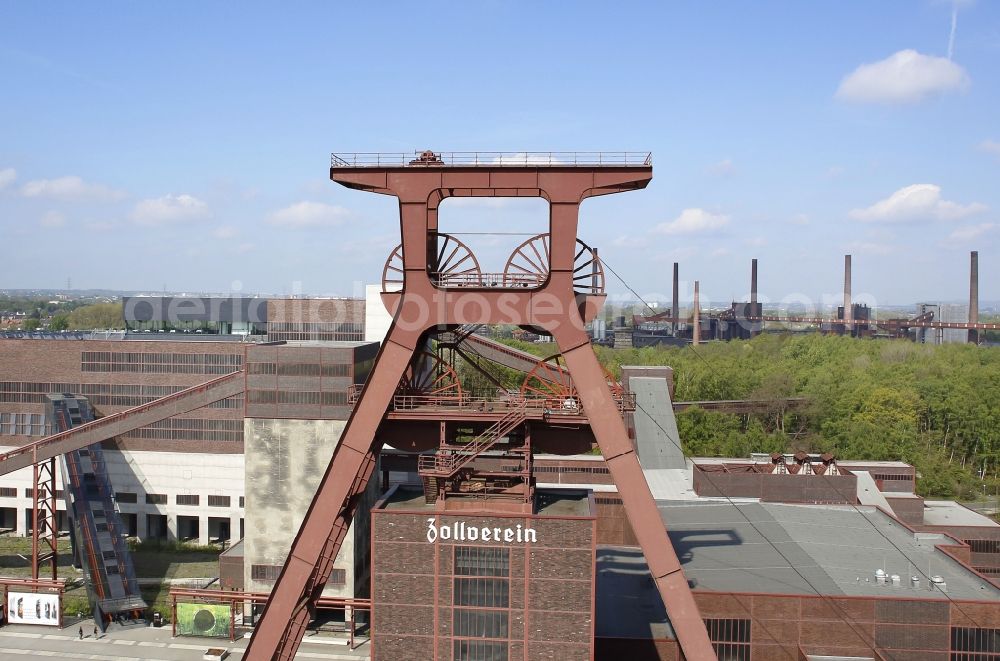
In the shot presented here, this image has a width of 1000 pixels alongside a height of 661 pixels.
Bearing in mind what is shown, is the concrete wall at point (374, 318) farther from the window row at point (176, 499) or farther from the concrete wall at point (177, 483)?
the window row at point (176, 499)

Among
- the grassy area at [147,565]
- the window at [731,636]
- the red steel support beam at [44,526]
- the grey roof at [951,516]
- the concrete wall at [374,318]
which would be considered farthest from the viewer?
the concrete wall at [374,318]

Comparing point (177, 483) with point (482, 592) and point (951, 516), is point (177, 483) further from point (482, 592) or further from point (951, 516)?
point (951, 516)

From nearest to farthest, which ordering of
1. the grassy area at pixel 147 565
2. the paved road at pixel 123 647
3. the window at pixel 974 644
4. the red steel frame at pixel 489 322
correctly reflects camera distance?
the red steel frame at pixel 489 322, the window at pixel 974 644, the paved road at pixel 123 647, the grassy area at pixel 147 565

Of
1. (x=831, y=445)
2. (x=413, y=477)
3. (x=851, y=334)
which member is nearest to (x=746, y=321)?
(x=851, y=334)

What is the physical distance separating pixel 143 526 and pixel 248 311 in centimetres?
2342

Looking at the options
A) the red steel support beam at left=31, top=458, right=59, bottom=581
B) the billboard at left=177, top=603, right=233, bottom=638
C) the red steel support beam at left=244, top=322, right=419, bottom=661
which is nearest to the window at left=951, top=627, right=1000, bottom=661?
the red steel support beam at left=244, top=322, right=419, bottom=661

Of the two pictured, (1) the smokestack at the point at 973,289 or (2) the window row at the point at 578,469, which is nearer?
(2) the window row at the point at 578,469

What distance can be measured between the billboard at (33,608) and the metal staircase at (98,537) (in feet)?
4.81

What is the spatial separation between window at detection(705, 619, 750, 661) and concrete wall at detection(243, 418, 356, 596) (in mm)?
14433

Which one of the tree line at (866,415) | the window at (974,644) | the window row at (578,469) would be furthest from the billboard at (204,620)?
the tree line at (866,415)

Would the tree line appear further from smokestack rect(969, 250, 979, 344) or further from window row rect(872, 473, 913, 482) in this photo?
smokestack rect(969, 250, 979, 344)

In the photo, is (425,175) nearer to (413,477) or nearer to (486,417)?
(486,417)

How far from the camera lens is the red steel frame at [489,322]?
753 inches

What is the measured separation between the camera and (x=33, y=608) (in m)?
32.1
